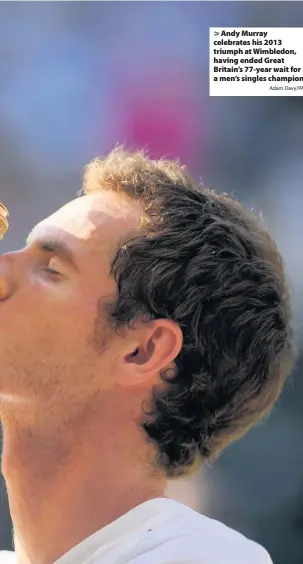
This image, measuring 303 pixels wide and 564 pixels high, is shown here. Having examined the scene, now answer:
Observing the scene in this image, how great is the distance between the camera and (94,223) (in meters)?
0.83

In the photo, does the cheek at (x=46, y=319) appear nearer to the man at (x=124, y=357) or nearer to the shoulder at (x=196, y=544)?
the man at (x=124, y=357)

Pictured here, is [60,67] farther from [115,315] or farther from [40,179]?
[115,315]

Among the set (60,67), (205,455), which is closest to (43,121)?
(60,67)

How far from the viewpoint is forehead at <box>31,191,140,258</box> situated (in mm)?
823

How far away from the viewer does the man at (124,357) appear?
2.53ft

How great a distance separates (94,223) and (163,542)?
0.41m

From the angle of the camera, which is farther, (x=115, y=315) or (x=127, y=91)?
(x=127, y=91)

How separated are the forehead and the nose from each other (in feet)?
0.20

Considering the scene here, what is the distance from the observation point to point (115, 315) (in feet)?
2.64

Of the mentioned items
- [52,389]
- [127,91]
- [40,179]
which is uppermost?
[127,91]

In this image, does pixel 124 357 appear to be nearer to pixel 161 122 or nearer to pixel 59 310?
pixel 59 310

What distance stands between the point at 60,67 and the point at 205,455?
2.29ft

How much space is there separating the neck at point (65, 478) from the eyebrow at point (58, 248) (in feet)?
0.67

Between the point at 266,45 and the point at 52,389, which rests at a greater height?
the point at 266,45
